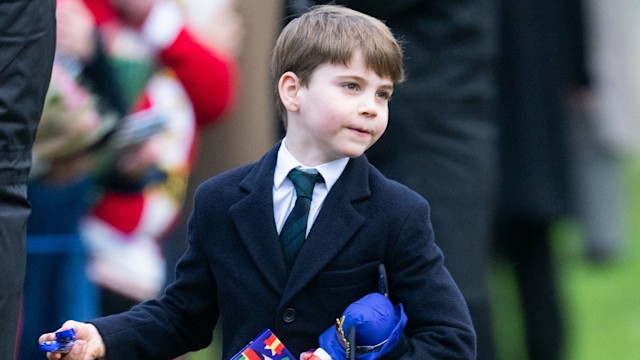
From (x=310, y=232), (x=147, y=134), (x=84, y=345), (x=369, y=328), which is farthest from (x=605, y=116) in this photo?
(x=84, y=345)

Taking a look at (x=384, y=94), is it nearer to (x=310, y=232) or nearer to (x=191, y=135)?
(x=310, y=232)

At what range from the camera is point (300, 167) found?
3143 millimetres

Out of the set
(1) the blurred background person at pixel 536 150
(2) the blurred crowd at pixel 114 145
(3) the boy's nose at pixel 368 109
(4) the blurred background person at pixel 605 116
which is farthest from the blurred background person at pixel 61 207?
(4) the blurred background person at pixel 605 116

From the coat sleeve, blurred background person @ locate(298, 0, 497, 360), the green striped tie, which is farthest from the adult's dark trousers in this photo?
blurred background person @ locate(298, 0, 497, 360)

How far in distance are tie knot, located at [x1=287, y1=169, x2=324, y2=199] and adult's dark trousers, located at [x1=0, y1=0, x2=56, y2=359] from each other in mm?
553

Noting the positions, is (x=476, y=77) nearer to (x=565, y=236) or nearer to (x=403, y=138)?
(x=403, y=138)

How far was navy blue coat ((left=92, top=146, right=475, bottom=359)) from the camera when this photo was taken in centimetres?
305

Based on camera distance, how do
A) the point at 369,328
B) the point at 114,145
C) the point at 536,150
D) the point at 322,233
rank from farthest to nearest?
the point at 536,150, the point at 114,145, the point at 322,233, the point at 369,328

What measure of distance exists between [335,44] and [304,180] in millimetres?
276

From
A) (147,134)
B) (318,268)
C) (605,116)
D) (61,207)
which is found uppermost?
(318,268)

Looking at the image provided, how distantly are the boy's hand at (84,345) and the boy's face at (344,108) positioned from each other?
572 mm

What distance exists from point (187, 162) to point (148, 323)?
169cm

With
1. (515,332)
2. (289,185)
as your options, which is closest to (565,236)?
(515,332)

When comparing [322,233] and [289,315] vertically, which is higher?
[322,233]
